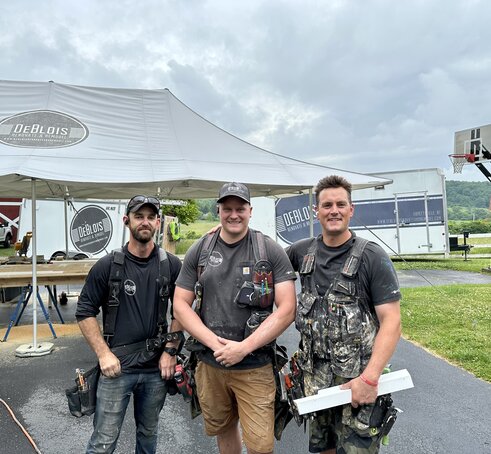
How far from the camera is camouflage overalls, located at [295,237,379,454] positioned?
1928mm

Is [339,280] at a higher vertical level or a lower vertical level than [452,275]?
higher

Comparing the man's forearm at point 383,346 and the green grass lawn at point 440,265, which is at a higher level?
the man's forearm at point 383,346

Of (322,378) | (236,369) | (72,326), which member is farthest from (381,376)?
(72,326)

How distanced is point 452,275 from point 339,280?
11661mm

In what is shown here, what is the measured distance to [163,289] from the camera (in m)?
2.30

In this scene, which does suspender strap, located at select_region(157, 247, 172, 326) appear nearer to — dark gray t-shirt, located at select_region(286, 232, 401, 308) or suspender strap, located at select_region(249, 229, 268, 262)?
suspender strap, located at select_region(249, 229, 268, 262)

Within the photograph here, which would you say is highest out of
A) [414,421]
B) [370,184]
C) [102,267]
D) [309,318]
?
[370,184]

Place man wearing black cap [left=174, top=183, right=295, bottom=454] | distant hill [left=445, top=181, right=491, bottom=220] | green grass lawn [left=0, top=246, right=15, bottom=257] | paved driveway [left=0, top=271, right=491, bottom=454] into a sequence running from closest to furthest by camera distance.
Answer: man wearing black cap [left=174, top=183, right=295, bottom=454] → paved driveway [left=0, top=271, right=491, bottom=454] → green grass lawn [left=0, top=246, right=15, bottom=257] → distant hill [left=445, top=181, right=491, bottom=220]

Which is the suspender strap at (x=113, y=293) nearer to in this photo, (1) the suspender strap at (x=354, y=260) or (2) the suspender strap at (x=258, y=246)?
(2) the suspender strap at (x=258, y=246)

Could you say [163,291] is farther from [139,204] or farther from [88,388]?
[88,388]

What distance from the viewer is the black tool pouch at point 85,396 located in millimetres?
2240

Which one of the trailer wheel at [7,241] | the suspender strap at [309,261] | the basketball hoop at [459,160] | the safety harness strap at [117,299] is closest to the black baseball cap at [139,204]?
the safety harness strap at [117,299]

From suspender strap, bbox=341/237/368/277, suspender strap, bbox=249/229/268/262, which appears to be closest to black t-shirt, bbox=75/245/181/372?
suspender strap, bbox=249/229/268/262

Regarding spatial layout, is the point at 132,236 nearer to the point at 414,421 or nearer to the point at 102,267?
the point at 102,267
